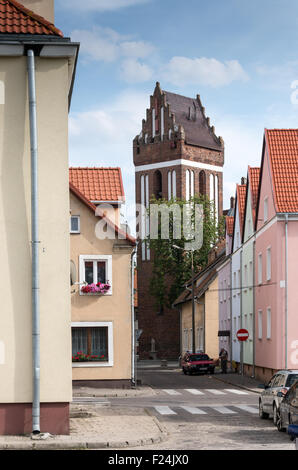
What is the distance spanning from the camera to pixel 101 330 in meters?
33.9

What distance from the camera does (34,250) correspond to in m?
16.0

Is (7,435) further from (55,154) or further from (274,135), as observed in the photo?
(274,135)

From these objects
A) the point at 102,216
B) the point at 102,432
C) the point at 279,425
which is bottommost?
the point at 279,425

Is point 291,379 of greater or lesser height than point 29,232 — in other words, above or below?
below

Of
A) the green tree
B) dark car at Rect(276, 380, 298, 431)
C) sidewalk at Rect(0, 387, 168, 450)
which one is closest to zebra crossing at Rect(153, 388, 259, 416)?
sidewalk at Rect(0, 387, 168, 450)

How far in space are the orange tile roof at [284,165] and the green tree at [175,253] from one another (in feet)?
124

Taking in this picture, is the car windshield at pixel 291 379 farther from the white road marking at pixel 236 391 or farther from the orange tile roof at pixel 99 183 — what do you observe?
the orange tile roof at pixel 99 183

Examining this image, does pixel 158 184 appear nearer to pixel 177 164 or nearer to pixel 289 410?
pixel 177 164

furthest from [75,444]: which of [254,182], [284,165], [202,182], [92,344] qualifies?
[202,182]

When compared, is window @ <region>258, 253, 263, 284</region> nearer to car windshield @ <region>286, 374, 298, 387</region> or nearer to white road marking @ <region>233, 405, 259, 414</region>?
white road marking @ <region>233, 405, 259, 414</region>

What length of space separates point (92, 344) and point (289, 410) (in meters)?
17.8

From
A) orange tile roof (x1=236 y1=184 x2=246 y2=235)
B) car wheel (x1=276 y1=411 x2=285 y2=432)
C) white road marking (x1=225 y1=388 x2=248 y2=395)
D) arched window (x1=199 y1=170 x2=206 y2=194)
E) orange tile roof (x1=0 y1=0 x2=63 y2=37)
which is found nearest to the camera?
orange tile roof (x1=0 y1=0 x2=63 y2=37)

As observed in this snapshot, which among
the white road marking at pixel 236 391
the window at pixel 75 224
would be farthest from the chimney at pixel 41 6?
the white road marking at pixel 236 391

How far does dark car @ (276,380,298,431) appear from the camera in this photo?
15820 millimetres
